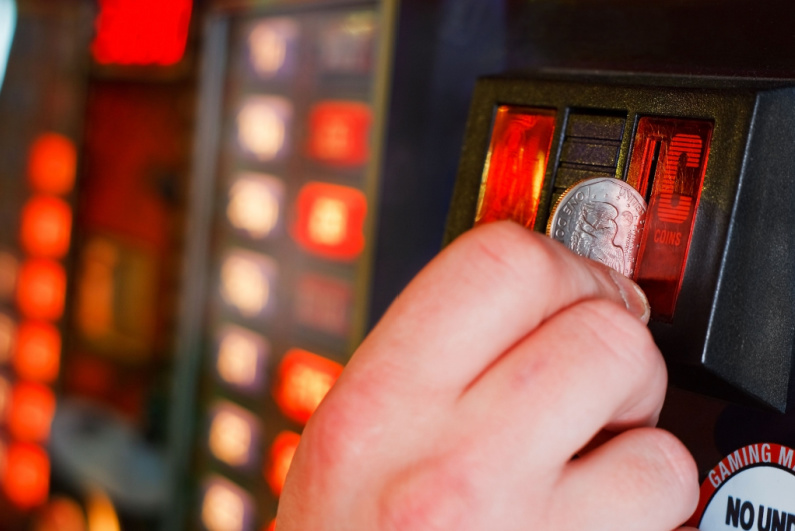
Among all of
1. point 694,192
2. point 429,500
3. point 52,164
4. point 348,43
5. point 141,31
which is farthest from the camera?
point 52,164

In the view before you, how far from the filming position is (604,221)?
499mm

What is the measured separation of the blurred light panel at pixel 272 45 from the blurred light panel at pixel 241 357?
62 cm

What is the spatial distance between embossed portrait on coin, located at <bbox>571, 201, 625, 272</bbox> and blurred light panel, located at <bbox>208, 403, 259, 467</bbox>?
4.67 ft

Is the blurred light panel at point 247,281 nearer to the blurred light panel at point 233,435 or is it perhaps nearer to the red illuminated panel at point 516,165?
the blurred light panel at point 233,435

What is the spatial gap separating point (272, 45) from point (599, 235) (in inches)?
57.0

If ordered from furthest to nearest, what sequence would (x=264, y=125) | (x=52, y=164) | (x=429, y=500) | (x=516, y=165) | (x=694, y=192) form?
1. (x=52, y=164)
2. (x=264, y=125)
3. (x=516, y=165)
4. (x=694, y=192)
5. (x=429, y=500)

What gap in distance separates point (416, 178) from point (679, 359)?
1.20 ft

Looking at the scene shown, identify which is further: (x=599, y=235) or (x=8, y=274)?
(x=8, y=274)

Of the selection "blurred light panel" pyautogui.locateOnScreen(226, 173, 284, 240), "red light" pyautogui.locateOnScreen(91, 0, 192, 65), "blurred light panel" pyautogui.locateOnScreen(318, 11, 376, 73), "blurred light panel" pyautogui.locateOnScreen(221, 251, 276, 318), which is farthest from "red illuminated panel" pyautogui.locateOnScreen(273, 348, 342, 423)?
"red light" pyautogui.locateOnScreen(91, 0, 192, 65)

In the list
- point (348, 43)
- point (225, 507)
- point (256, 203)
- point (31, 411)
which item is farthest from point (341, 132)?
point (31, 411)

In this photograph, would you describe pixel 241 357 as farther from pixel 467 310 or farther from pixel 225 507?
pixel 467 310

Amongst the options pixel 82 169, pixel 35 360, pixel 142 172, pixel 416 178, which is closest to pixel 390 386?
pixel 416 178


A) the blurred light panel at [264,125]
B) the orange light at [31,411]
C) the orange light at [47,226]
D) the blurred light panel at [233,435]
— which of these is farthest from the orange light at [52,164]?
the blurred light panel at [233,435]

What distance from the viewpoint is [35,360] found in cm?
255
